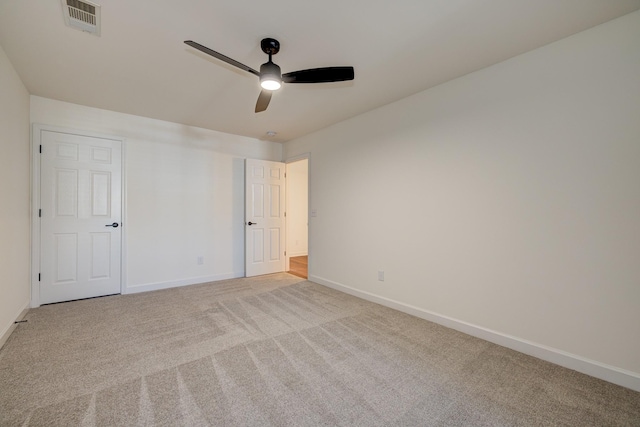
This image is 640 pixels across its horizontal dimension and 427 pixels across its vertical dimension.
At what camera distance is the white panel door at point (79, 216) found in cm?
337

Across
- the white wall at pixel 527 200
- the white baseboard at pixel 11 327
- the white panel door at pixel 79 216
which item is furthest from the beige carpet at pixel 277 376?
the white panel door at pixel 79 216

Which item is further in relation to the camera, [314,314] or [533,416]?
[314,314]

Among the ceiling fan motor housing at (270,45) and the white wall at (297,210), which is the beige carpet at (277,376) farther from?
the white wall at (297,210)

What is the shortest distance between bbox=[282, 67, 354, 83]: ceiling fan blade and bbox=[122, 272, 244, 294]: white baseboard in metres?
3.55

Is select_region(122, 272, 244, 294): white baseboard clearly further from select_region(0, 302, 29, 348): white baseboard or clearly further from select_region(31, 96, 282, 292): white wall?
select_region(0, 302, 29, 348): white baseboard

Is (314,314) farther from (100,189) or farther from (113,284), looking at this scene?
(100,189)

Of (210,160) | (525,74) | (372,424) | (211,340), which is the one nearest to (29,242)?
(210,160)

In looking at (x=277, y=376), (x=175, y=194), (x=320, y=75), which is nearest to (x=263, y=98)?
(x=320, y=75)

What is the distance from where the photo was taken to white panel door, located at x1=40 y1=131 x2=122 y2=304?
11.0ft

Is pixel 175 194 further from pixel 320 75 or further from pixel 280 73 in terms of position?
pixel 320 75

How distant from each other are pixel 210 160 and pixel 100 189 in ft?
5.09

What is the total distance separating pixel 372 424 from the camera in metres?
1.50

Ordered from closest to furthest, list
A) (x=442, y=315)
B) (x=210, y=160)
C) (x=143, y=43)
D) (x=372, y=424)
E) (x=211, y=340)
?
1. (x=372, y=424)
2. (x=143, y=43)
3. (x=211, y=340)
4. (x=442, y=315)
5. (x=210, y=160)

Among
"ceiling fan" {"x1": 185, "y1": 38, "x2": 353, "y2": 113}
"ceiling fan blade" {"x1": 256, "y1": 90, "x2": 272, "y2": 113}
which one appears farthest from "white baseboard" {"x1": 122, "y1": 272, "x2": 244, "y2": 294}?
"ceiling fan" {"x1": 185, "y1": 38, "x2": 353, "y2": 113}
